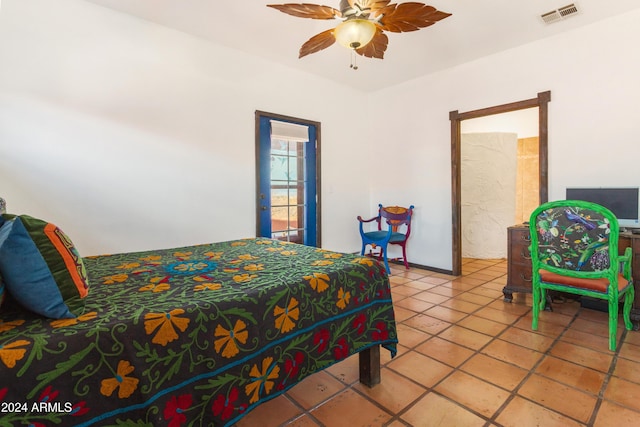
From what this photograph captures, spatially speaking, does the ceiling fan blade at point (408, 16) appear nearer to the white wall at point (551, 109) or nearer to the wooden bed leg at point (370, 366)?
the white wall at point (551, 109)

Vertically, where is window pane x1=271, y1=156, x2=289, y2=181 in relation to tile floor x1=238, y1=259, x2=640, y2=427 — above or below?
above

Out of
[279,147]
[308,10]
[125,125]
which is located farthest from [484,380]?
[125,125]

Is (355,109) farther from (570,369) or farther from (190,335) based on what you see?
(190,335)

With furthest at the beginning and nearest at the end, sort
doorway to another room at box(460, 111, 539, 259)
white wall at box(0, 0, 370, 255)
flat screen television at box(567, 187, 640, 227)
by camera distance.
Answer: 1. doorway to another room at box(460, 111, 539, 259)
2. flat screen television at box(567, 187, 640, 227)
3. white wall at box(0, 0, 370, 255)

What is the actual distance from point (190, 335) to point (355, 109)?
181 inches

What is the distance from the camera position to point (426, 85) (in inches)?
177

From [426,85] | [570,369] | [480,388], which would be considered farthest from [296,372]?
[426,85]

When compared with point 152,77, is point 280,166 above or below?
below

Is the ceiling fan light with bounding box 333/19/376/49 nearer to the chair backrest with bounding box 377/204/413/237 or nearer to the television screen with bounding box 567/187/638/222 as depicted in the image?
the television screen with bounding box 567/187/638/222

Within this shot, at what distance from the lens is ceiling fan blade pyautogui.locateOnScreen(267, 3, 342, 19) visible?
87.1 inches

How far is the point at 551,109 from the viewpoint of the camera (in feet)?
11.2

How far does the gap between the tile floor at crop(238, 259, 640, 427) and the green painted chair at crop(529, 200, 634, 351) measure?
0.24 meters

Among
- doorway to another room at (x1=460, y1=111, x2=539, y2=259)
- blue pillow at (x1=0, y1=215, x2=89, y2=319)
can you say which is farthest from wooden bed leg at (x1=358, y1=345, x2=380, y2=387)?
doorway to another room at (x1=460, y1=111, x2=539, y2=259)

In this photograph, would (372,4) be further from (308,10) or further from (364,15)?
(308,10)
